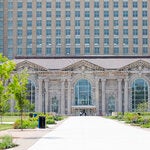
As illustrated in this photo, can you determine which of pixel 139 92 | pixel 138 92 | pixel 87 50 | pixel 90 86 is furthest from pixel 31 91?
pixel 87 50

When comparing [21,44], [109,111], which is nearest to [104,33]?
[21,44]

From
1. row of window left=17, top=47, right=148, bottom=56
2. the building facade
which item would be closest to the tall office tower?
row of window left=17, top=47, right=148, bottom=56

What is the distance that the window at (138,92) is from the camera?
4491 inches

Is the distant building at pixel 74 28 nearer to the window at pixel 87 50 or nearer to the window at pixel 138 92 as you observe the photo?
the window at pixel 87 50

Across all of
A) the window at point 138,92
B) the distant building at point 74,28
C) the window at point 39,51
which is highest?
the distant building at point 74,28

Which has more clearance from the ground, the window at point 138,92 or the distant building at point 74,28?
the distant building at point 74,28

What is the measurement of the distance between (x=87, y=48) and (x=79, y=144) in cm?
11525

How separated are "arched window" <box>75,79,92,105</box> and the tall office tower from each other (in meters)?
26.7

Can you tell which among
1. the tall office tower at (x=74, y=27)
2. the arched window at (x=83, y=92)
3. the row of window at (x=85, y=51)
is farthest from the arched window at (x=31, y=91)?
the row of window at (x=85, y=51)

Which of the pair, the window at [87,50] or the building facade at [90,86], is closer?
the building facade at [90,86]

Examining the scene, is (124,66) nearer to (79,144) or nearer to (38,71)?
(38,71)

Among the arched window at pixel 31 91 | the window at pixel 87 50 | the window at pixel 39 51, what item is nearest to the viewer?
the arched window at pixel 31 91

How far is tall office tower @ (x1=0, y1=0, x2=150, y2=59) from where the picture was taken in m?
143

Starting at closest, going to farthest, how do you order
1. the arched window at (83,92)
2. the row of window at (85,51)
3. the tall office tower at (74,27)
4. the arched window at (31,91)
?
the arched window at (31,91)
the arched window at (83,92)
the row of window at (85,51)
the tall office tower at (74,27)
